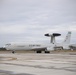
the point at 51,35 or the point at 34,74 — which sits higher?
the point at 51,35

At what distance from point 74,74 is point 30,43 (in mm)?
61649

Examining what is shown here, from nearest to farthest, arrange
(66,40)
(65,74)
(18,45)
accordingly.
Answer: (65,74) → (18,45) → (66,40)

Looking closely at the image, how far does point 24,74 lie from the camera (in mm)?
15969

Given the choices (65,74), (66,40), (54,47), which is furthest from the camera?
(66,40)

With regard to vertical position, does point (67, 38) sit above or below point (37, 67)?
above

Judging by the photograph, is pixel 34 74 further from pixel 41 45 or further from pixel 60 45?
pixel 60 45

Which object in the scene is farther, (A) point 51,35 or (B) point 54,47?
(A) point 51,35

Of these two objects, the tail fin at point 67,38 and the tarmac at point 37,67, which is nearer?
the tarmac at point 37,67

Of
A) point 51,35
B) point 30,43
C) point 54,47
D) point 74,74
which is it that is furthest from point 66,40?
point 74,74

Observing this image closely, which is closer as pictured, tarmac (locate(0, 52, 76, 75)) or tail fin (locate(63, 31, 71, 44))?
tarmac (locate(0, 52, 76, 75))

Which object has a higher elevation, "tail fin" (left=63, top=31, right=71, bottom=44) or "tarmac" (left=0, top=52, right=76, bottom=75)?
"tail fin" (left=63, top=31, right=71, bottom=44)

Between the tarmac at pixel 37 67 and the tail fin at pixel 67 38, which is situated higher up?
the tail fin at pixel 67 38

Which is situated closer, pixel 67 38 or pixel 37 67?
pixel 37 67

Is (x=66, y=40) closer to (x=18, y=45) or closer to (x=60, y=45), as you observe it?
(x=60, y=45)
